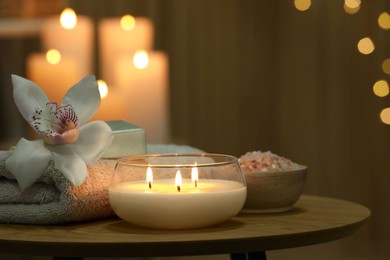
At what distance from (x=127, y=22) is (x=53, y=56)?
1.02 ft

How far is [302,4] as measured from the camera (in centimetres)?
260

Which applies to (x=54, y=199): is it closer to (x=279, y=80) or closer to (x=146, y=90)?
(x=146, y=90)

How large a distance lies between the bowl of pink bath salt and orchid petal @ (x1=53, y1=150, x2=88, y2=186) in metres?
0.21

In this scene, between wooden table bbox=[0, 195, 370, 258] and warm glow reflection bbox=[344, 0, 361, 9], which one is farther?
warm glow reflection bbox=[344, 0, 361, 9]

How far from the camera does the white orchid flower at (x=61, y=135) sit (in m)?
0.93

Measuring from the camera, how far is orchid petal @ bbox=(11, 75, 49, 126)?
0.97m

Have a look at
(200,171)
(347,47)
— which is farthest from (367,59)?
(200,171)

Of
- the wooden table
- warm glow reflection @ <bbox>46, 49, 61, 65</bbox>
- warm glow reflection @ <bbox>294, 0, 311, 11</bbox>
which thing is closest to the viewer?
the wooden table

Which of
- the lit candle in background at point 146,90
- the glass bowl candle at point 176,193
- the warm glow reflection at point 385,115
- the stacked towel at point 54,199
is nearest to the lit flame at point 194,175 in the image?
the glass bowl candle at point 176,193

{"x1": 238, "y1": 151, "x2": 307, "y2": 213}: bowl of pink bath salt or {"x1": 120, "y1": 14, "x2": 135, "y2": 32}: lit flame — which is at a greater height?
{"x1": 120, "y1": 14, "x2": 135, "y2": 32}: lit flame

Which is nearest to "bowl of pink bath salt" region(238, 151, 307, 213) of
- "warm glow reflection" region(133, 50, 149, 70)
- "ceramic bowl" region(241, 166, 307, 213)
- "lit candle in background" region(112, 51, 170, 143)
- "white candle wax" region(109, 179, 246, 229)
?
"ceramic bowl" region(241, 166, 307, 213)

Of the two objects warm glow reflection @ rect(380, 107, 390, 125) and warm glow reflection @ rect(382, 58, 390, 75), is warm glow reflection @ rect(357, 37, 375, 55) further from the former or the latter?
warm glow reflection @ rect(380, 107, 390, 125)

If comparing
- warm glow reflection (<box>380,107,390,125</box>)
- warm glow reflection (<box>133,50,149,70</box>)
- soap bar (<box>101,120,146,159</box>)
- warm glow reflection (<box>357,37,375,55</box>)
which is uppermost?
warm glow reflection (<box>357,37,375,55</box>)

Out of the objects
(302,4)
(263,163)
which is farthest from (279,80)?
(263,163)
